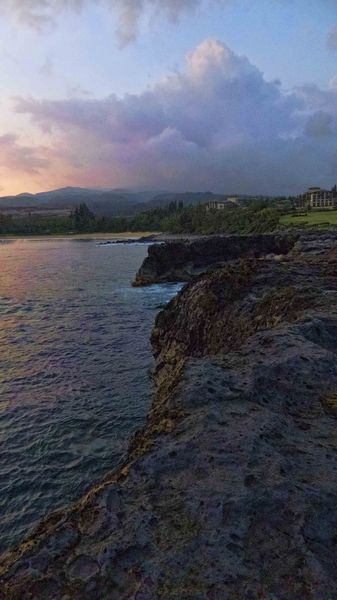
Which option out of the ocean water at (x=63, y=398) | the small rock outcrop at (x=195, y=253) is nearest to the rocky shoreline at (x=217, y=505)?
the ocean water at (x=63, y=398)

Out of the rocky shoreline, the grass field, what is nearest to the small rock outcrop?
the grass field

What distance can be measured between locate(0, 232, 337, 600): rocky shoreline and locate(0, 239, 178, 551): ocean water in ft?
18.1

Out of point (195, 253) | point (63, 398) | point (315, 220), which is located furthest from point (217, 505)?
point (315, 220)

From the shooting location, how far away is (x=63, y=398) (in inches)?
606

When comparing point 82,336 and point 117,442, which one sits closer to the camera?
point 117,442

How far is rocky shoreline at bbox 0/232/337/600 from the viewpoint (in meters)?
3.27

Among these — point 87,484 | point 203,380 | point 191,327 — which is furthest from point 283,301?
point 87,484

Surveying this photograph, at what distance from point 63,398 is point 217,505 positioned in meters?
12.4

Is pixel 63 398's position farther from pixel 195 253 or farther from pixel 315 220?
pixel 315 220

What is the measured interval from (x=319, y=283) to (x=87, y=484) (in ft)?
27.9

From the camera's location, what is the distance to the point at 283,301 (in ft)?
36.2

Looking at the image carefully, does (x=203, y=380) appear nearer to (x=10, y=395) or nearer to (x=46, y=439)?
(x=46, y=439)

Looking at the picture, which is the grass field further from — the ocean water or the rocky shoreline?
the rocky shoreline

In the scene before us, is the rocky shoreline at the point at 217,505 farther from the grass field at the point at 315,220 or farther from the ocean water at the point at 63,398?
the grass field at the point at 315,220
